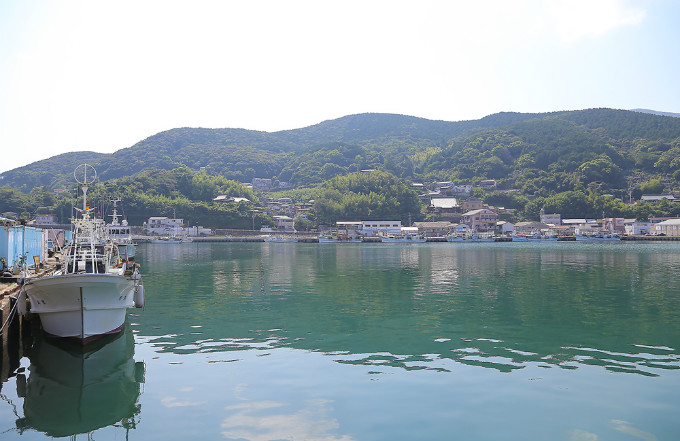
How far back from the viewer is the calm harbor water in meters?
9.45

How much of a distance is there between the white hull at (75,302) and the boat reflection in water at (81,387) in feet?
1.80

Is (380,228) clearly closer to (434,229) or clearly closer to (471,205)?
(434,229)

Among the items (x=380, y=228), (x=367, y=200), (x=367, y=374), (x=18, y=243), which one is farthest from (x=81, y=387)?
(x=367, y=200)

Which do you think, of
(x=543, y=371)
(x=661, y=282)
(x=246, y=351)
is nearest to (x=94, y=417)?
(x=246, y=351)

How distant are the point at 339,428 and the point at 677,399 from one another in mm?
7279

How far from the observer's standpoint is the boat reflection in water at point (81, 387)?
10125 millimetres

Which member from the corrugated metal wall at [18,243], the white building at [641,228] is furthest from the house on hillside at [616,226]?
the corrugated metal wall at [18,243]

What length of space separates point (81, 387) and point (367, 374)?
7.08 m

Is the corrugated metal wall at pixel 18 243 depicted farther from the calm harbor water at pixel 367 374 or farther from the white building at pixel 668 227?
the white building at pixel 668 227

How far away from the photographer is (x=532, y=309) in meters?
21.8

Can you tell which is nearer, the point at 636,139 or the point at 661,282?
the point at 661,282

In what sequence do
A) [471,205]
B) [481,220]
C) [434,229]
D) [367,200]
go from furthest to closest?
1. [471,205]
2. [367,200]
3. [481,220]
4. [434,229]

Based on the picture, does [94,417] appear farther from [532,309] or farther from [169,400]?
[532,309]

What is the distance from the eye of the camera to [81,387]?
12.2 meters
